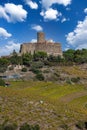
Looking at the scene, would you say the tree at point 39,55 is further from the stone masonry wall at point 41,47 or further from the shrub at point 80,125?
the shrub at point 80,125

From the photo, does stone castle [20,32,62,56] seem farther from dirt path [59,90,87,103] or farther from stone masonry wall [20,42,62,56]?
dirt path [59,90,87,103]

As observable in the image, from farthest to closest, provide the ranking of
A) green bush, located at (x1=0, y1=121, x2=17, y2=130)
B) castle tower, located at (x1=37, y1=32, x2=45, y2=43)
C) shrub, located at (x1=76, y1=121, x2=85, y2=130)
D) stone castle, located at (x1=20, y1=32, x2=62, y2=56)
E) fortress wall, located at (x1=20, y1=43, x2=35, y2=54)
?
castle tower, located at (x1=37, y1=32, x2=45, y2=43)
fortress wall, located at (x1=20, y1=43, x2=35, y2=54)
stone castle, located at (x1=20, y1=32, x2=62, y2=56)
shrub, located at (x1=76, y1=121, x2=85, y2=130)
green bush, located at (x1=0, y1=121, x2=17, y2=130)

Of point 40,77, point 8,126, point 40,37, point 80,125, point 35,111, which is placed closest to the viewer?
point 8,126

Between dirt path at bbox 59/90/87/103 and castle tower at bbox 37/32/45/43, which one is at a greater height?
castle tower at bbox 37/32/45/43

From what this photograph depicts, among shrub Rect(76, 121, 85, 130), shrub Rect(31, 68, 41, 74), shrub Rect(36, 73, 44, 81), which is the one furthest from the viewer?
shrub Rect(31, 68, 41, 74)

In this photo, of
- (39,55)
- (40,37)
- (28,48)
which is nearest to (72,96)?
(39,55)

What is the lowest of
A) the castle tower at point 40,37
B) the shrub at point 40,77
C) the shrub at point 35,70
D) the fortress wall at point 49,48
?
the shrub at point 40,77

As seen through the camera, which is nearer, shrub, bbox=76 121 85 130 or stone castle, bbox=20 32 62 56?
shrub, bbox=76 121 85 130

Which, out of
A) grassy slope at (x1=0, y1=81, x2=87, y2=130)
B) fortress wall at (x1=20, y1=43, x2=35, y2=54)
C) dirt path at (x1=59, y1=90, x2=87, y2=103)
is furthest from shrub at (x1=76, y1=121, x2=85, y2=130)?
fortress wall at (x1=20, y1=43, x2=35, y2=54)

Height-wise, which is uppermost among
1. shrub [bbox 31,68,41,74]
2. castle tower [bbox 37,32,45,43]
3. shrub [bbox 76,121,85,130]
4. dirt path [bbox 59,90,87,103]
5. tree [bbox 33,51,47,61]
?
castle tower [bbox 37,32,45,43]

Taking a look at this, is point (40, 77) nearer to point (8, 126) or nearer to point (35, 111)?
point (35, 111)

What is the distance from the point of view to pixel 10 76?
8956cm

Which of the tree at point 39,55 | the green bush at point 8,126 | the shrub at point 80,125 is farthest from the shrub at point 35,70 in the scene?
the green bush at point 8,126

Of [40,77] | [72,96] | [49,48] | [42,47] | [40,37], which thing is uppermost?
[40,37]
